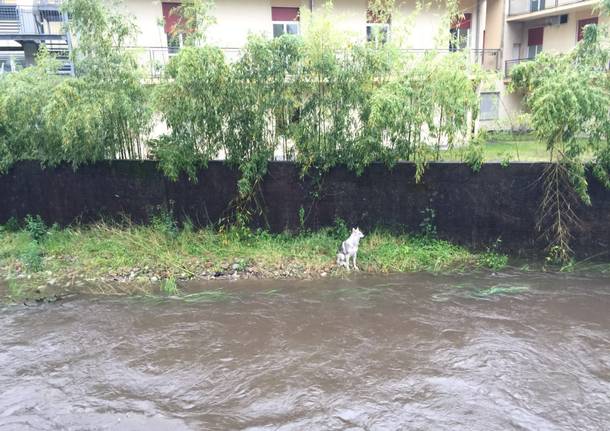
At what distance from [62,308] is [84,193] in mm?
2742

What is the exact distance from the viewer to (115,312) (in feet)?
20.9

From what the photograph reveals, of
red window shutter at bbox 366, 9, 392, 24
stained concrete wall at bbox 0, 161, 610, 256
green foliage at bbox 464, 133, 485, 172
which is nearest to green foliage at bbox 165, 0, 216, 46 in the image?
stained concrete wall at bbox 0, 161, 610, 256

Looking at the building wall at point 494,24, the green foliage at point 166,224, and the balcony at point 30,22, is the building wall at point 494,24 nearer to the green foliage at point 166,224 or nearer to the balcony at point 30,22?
the balcony at point 30,22

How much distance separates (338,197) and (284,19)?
26.4ft

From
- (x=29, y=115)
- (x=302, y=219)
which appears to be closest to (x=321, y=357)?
(x=302, y=219)

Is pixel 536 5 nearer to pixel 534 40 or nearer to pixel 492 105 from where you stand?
pixel 534 40

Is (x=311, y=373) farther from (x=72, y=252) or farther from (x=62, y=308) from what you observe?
(x=72, y=252)

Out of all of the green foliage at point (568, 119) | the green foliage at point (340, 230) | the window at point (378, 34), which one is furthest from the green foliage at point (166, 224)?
the green foliage at point (568, 119)

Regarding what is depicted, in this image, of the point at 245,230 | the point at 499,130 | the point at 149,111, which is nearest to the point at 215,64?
the point at 149,111

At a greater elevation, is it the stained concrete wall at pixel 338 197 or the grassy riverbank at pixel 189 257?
the stained concrete wall at pixel 338 197

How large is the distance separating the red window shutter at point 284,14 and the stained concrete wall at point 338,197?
759 cm

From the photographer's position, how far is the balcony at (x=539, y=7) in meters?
16.9

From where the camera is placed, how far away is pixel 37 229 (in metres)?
8.61

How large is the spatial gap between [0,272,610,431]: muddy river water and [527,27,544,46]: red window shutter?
1512 centimetres
